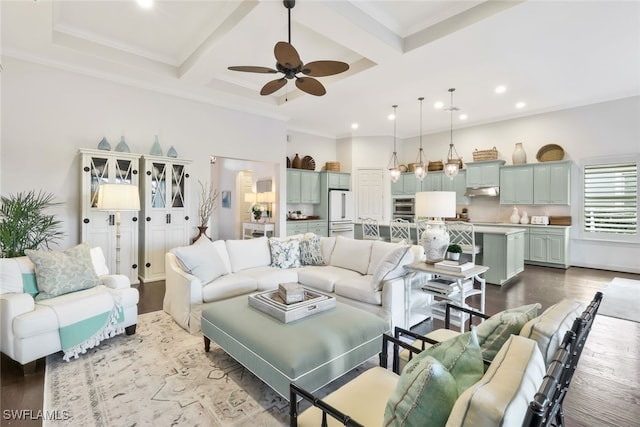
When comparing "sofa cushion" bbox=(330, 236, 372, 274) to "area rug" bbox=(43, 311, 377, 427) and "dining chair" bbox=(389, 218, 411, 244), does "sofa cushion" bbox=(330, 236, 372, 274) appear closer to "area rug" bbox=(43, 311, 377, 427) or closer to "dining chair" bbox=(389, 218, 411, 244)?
"area rug" bbox=(43, 311, 377, 427)

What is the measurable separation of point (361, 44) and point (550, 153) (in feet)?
17.5

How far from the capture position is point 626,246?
5633 mm

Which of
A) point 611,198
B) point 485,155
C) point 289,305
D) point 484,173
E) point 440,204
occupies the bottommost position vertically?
point 289,305

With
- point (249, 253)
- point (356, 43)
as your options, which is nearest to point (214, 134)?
point (249, 253)

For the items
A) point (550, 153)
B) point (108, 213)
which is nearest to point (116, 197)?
point (108, 213)

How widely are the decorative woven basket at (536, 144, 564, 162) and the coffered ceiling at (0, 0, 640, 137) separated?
104 centimetres

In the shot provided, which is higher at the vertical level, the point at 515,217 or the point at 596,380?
the point at 515,217

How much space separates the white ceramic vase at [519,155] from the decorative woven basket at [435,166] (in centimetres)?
166

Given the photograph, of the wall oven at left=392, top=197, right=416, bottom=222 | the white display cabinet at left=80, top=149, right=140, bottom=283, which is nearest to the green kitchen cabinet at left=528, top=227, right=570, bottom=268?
the wall oven at left=392, top=197, right=416, bottom=222

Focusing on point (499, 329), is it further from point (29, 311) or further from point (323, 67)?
point (29, 311)

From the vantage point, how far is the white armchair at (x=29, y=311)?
2.18 meters

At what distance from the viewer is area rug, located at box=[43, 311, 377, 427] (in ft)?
5.91

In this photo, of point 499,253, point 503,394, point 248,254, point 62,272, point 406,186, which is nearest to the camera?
point 503,394

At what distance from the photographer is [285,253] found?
3986mm
